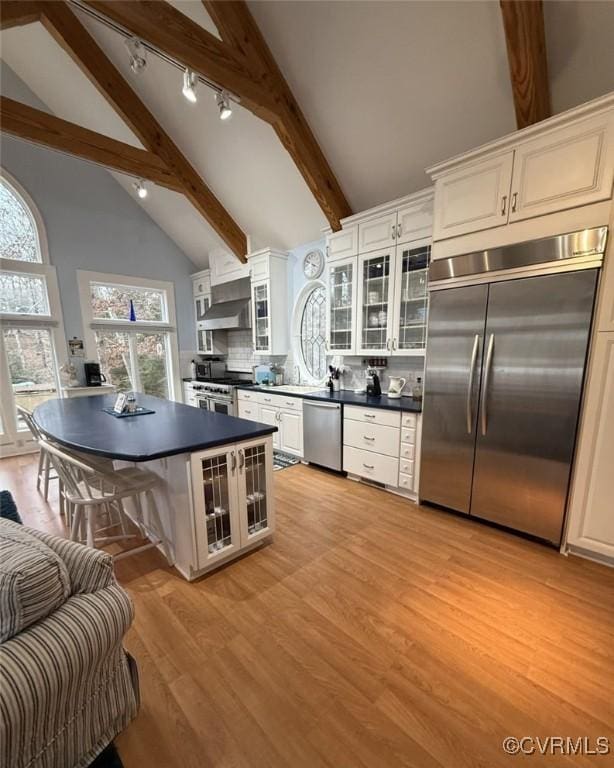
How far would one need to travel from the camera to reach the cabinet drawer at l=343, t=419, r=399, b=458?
2.96 m

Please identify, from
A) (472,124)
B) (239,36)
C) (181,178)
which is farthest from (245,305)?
(472,124)

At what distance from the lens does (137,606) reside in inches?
70.0

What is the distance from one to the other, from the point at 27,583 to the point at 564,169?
3.13 metres

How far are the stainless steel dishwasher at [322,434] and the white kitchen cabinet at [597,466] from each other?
191cm

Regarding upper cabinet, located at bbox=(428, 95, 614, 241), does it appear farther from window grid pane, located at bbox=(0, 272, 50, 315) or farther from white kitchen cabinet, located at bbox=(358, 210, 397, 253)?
window grid pane, located at bbox=(0, 272, 50, 315)

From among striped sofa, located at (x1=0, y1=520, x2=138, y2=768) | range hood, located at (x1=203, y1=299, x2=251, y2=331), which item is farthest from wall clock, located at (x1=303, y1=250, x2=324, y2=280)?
striped sofa, located at (x1=0, y1=520, x2=138, y2=768)

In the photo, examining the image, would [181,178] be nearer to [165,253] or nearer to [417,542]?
[165,253]

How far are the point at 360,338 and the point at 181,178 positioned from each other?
118 inches

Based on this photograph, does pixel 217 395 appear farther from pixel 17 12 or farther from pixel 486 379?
pixel 17 12

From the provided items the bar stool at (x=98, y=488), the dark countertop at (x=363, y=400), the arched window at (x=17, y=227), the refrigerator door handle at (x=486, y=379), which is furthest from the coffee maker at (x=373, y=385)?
the arched window at (x=17, y=227)

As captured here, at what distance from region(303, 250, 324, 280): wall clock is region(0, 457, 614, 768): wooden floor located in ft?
10.2

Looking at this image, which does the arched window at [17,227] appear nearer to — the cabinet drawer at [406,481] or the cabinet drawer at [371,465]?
the cabinet drawer at [371,465]

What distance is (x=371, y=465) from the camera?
3.15m

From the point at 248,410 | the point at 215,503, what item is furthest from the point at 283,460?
the point at 215,503
